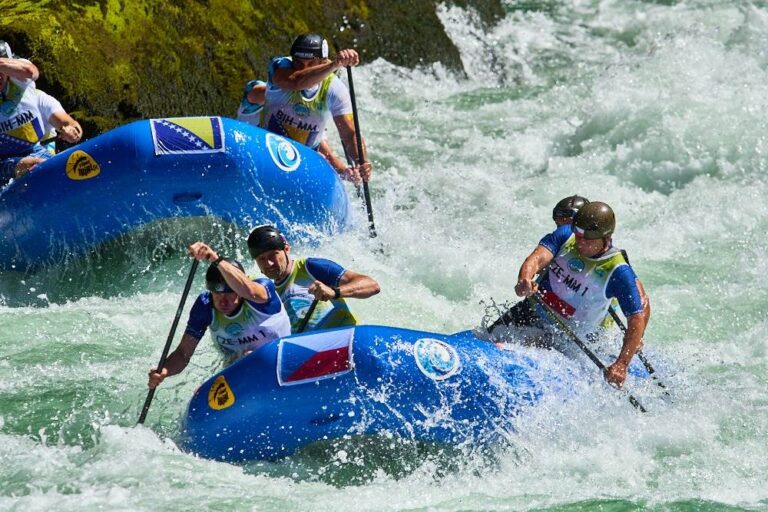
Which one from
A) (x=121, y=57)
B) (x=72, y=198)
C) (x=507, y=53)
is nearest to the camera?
(x=72, y=198)

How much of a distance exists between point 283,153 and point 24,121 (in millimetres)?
2022

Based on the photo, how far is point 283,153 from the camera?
999cm

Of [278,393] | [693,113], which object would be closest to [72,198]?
[278,393]

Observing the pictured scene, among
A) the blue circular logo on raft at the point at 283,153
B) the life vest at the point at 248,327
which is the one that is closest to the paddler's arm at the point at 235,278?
the life vest at the point at 248,327

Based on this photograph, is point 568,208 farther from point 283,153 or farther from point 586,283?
point 283,153

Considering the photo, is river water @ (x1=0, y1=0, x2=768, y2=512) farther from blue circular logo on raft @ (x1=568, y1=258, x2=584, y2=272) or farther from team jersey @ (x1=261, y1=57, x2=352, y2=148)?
team jersey @ (x1=261, y1=57, x2=352, y2=148)

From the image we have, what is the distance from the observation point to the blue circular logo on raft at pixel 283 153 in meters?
9.90

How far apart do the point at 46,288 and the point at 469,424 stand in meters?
4.10

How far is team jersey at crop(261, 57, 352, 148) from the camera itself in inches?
415

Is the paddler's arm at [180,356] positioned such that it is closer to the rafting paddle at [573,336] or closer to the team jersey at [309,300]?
the team jersey at [309,300]

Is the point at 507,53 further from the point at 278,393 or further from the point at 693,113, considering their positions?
the point at 278,393

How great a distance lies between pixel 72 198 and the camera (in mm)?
9484

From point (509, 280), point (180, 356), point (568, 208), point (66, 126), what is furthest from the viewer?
point (509, 280)

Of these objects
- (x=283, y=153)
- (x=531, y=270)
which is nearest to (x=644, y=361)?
(x=531, y=270)
